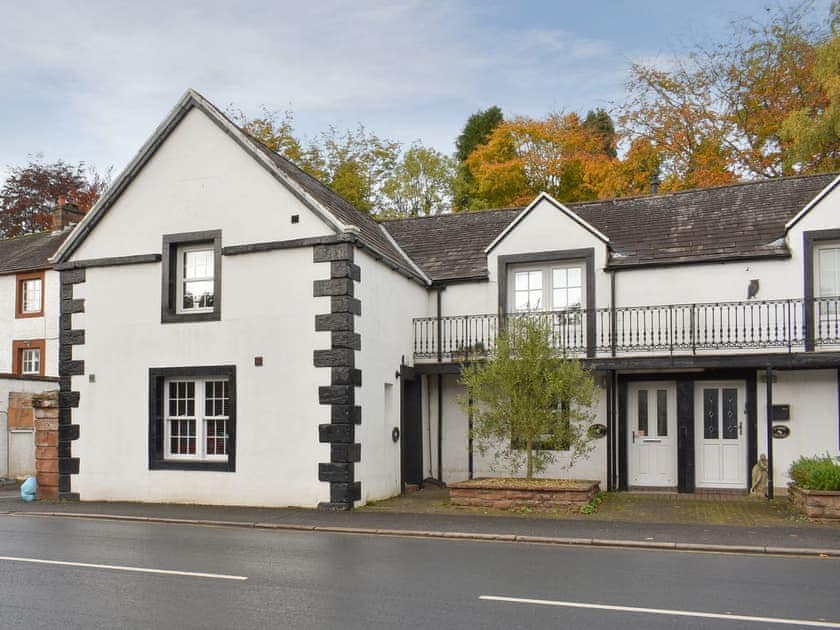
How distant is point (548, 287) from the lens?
62.7ft

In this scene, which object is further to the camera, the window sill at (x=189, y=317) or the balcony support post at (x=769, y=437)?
the window sill at (x=189, y=317)

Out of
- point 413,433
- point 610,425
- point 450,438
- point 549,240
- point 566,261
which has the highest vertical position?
point 549,240

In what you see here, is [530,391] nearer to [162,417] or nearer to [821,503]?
[821,503]

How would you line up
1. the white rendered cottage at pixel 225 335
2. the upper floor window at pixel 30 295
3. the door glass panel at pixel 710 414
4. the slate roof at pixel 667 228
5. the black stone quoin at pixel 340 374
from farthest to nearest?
the upper floor window at pixel 30 295 < the slate roof at pixel 667 228 < the door glass panel at pixel 710 414 < the white rendered cottage at pixel 225 335 < the black stone quoin at pixel 340 374

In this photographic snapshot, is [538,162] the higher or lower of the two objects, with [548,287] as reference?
higher

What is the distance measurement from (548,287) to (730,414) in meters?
4.64

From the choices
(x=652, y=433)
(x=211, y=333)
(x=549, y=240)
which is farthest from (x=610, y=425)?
(x=211, y=333)

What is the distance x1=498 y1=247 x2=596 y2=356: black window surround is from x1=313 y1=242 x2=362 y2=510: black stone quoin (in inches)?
163

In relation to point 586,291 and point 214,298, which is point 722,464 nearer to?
point 586,291

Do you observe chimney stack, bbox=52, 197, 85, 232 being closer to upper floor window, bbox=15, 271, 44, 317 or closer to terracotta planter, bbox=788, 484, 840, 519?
upper floor window, bbox=15, 271, 44, 317

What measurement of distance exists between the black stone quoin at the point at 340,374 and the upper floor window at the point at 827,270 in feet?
30.0

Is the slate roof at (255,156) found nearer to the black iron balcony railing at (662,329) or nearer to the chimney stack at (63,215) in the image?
the black iron balcony railing at (662,329)

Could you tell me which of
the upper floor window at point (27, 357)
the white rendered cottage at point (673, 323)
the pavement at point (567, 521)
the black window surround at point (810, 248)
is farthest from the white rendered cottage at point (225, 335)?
the upper floor window at point (27, 357)

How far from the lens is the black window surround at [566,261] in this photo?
18233 mm
